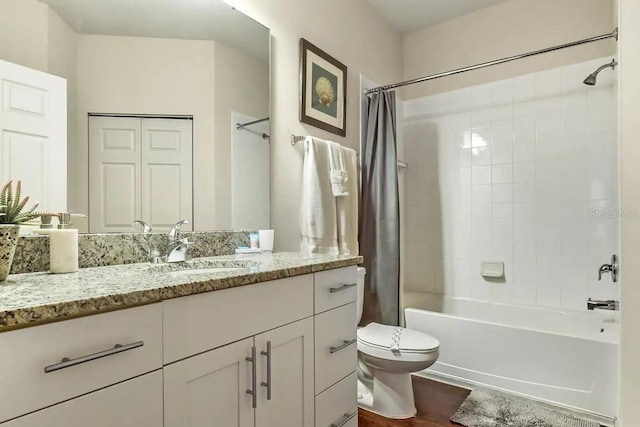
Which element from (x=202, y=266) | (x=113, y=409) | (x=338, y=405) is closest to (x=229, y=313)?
(x=113, y=409)

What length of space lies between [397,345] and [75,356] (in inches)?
58.9

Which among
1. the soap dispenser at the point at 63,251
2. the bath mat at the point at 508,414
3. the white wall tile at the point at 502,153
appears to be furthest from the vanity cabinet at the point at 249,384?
the white wall tile at the point at 502,153

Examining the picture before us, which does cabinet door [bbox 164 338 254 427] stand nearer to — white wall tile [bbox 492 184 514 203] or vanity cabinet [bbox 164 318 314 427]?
vanity cabinet [bbox 164 318 314 427]

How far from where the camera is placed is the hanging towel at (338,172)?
79.3 inches

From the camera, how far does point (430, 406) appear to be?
2.03 m

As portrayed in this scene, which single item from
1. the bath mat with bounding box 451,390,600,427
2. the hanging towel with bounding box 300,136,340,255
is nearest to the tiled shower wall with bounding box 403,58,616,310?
the bath mat with bounding box 451,390,600,427

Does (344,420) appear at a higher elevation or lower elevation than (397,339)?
lower

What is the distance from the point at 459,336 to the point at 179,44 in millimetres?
2255

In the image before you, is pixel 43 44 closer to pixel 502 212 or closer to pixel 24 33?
pixel 24 33

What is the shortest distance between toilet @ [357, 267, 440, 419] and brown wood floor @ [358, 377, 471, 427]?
49 millimetres

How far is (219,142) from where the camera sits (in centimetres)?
159

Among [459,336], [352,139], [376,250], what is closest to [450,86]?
[352,139]

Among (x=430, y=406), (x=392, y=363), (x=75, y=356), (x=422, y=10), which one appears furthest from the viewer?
(x=422, y=10)

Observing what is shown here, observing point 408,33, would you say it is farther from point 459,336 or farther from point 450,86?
point 459,336
